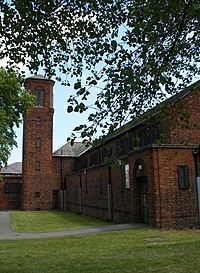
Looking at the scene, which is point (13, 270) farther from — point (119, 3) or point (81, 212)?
point (81, 212)

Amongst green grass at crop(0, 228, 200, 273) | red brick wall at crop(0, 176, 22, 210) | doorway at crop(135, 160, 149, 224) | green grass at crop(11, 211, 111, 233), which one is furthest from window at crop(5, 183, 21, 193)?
green grass at crop(0, 228, 200, 273)

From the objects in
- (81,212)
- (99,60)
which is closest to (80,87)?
(99,60)

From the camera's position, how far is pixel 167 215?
738 inches

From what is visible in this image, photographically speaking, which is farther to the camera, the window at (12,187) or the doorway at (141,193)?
the window at (12,187)

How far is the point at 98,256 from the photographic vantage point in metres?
10.6

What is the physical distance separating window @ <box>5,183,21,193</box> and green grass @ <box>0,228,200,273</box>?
34863 mm

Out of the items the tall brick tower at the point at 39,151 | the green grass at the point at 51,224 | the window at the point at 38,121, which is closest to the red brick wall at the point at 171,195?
the green grass at the point at 51,224

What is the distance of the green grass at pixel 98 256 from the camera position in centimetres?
849

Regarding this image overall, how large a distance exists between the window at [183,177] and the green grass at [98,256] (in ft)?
13.2

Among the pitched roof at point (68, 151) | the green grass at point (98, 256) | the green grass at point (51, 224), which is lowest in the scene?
the green grass at point (51, 224)

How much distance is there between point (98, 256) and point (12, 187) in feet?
133

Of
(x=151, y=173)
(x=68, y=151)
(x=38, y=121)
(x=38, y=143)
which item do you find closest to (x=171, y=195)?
(x=151, y=173)

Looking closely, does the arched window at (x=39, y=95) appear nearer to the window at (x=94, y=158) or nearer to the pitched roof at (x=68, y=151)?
the pitched roof at (x=68, y=151)

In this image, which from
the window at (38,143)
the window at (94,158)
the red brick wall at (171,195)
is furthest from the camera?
the window at (38,143)
